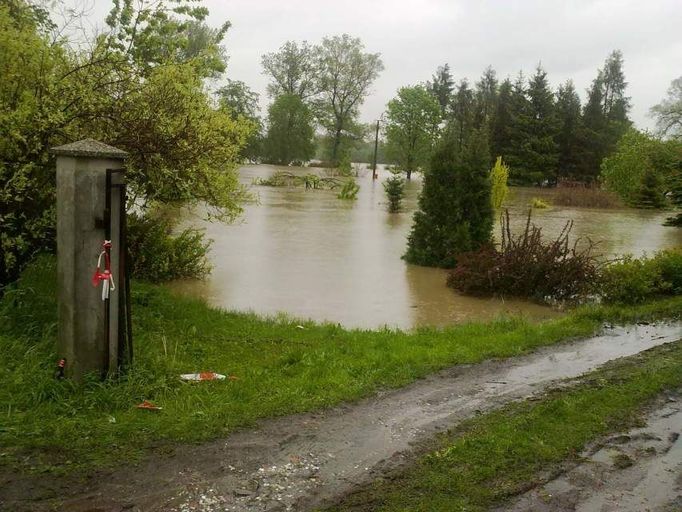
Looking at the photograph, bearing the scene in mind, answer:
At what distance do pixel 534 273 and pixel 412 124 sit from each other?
53705mm

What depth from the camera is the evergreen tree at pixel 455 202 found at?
567 inches

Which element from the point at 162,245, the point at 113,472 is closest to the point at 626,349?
the point at 113,472

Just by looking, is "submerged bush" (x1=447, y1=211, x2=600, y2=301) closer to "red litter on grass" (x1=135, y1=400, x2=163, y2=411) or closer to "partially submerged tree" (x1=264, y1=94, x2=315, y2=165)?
"red litter on grass" (x1=135, y1=400, x2=163, y2=411)

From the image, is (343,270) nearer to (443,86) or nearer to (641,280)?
(641,280)

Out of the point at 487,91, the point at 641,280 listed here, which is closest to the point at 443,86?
the point at 487,91

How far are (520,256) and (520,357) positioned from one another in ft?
16.5

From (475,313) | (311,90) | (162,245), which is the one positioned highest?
(311,90)

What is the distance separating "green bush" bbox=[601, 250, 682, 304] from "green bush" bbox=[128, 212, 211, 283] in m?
7.21

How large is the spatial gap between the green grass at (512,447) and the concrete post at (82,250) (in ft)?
8.04

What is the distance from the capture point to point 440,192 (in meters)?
14.6

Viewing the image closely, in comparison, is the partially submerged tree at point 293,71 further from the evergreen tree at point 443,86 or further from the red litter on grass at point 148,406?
the red litter on grass at point 148,406

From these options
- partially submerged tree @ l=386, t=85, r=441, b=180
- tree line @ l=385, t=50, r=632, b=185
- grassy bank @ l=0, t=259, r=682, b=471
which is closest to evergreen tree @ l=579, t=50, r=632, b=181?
tree line @ l=385, t=50, r=632, b=185

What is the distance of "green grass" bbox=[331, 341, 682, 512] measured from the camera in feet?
11.5

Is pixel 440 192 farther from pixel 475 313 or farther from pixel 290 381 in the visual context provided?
pixel 290 381
